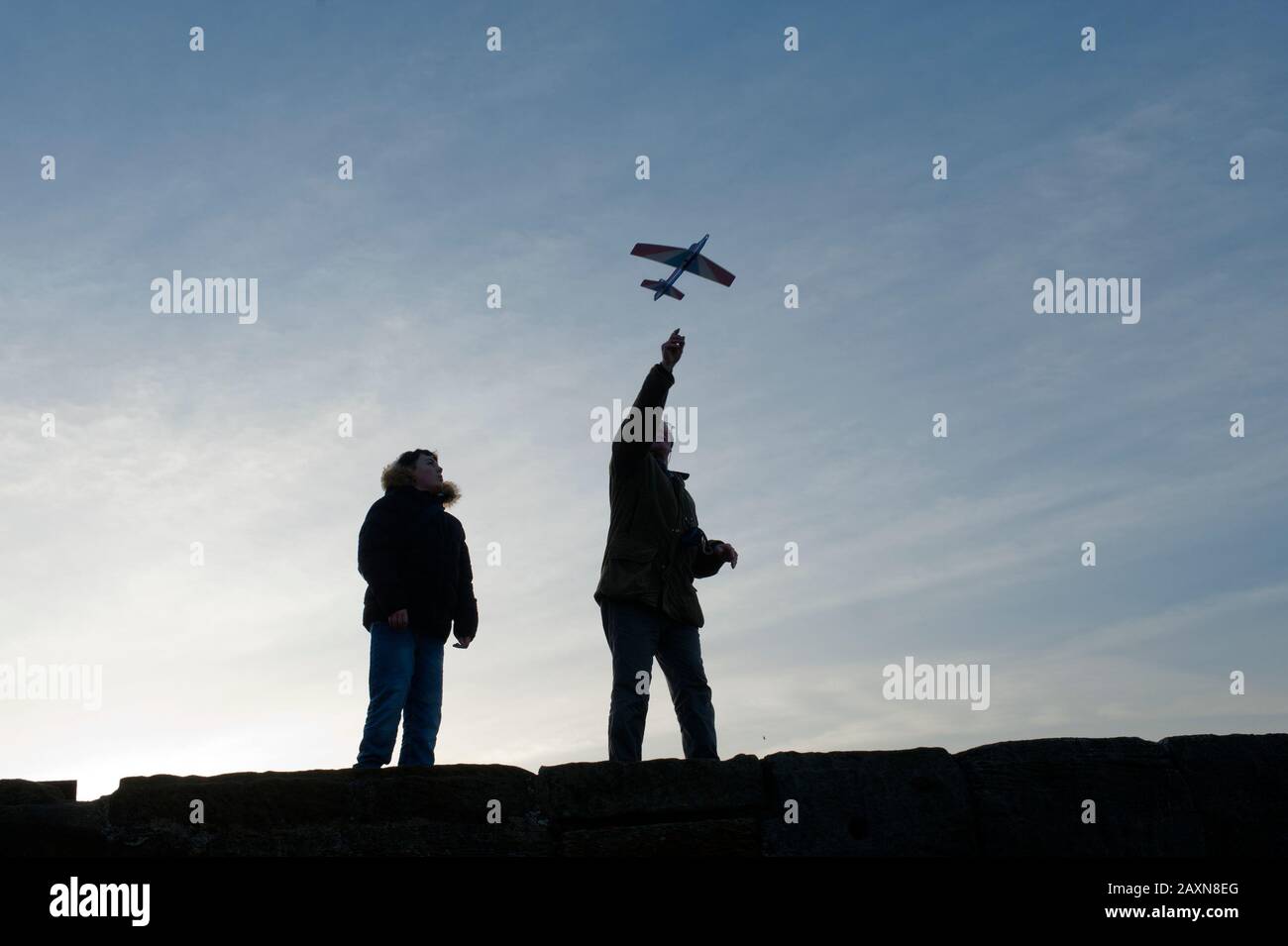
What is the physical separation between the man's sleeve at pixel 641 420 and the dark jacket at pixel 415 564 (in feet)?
3.67

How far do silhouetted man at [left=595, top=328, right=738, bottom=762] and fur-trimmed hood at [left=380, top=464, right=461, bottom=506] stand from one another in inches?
44.1

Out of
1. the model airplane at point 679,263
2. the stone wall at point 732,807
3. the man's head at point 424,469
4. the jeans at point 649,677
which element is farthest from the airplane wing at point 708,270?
the stone wall at point 732,807

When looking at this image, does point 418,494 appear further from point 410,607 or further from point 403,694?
point 403,694

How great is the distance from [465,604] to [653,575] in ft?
4.22

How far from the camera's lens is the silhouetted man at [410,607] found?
6.50 m

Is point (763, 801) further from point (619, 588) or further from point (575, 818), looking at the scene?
point (619, 588)

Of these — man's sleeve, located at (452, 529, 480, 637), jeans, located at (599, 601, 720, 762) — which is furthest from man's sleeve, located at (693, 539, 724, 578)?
man's sleeve, located at (452, 529, 480, 637)

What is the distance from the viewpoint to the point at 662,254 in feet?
34.5

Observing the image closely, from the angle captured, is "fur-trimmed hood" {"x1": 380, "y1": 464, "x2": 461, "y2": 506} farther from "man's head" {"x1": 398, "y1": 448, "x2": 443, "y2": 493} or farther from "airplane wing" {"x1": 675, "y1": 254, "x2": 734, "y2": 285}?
"airplane wing" {"x1": 675, "y1": 254, "x2": 734, "y2": 285}

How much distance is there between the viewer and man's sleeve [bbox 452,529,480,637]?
7137 mm

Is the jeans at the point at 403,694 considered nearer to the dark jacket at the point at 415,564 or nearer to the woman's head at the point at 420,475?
the dark jacket at the point at 415,564

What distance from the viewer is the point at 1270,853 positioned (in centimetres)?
559

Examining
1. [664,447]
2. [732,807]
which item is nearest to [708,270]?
[664,447]
